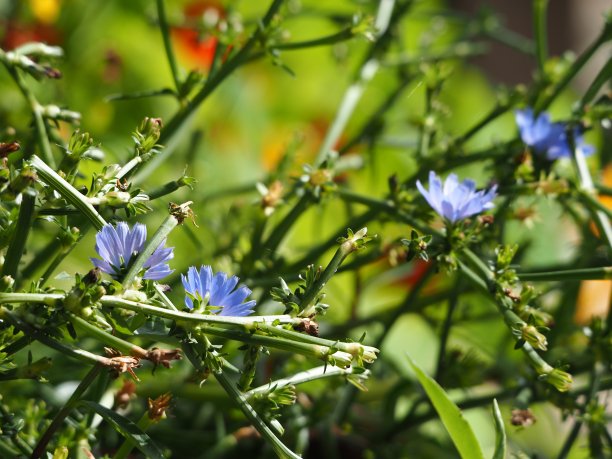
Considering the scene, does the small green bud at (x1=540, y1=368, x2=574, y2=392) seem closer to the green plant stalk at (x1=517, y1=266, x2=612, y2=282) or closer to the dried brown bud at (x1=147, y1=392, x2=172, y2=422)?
the green plant stalk at (x1=517, y1=266, x2=612, y2=282)

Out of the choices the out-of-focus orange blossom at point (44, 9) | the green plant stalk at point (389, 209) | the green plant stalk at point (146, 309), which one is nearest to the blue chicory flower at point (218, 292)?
the green plant stalk at point (146, 309)

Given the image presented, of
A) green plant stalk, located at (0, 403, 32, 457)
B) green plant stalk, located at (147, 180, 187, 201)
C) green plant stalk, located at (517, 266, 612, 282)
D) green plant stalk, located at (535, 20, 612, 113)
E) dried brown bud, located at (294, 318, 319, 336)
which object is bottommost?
green plant stalk, located at (0, 403, 32, 457)

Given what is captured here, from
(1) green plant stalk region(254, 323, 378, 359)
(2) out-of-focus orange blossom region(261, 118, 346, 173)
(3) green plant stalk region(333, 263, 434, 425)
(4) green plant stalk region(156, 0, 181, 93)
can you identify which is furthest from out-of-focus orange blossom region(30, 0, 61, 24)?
(1) green plant stalk region(254, 323, 378, 359)

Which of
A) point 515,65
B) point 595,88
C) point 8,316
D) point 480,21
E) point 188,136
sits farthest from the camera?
point 515,65

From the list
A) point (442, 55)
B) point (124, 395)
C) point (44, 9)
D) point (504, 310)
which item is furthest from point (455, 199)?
point (44, 9)

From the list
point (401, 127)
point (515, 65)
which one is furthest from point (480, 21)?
point (515, 65)

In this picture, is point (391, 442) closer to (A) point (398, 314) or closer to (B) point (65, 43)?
(A) point (398, 314)

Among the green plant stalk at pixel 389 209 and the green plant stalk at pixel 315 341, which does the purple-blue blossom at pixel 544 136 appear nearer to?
the green plant stalk at pixel 389 209
